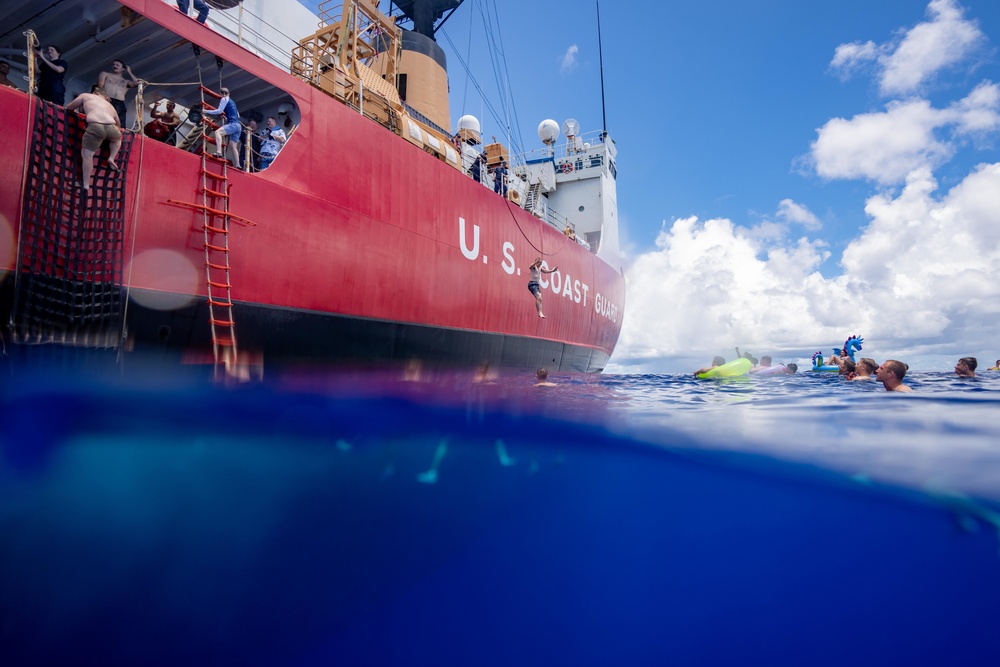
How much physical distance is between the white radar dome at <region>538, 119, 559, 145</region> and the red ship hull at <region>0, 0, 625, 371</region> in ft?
36.9

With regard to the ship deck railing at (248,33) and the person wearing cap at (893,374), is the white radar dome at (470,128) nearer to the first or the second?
the ship deck railing at (248,33)

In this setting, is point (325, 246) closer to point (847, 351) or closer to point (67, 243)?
point (67, 243)

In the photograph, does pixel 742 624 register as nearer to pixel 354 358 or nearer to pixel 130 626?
pixel 130 626

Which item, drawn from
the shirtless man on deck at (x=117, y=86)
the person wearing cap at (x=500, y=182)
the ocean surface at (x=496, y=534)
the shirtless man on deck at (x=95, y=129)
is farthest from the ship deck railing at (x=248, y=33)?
the ocean surface at (x=496, y=534)

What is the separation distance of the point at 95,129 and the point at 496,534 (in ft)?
21.8

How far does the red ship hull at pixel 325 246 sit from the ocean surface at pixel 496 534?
1.73m

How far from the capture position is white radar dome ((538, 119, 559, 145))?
23.1 meters

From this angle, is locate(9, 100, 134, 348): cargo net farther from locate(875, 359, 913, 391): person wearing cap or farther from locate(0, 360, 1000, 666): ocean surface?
locate(875, 359, 913, 391): person wearing cap

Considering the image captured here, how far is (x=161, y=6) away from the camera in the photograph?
23.1 feet

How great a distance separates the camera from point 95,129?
5.88 m

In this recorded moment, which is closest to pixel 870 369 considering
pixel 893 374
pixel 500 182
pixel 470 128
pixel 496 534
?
pixel 893 374

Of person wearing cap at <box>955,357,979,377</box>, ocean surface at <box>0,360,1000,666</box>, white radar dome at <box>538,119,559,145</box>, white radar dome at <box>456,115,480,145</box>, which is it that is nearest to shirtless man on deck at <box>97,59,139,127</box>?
ocean surface at <box>0,360,1000,666</box>

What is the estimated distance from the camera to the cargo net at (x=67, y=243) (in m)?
5.57

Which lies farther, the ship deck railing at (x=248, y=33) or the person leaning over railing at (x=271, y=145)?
the ship deck railing at (x=248, y=33)
